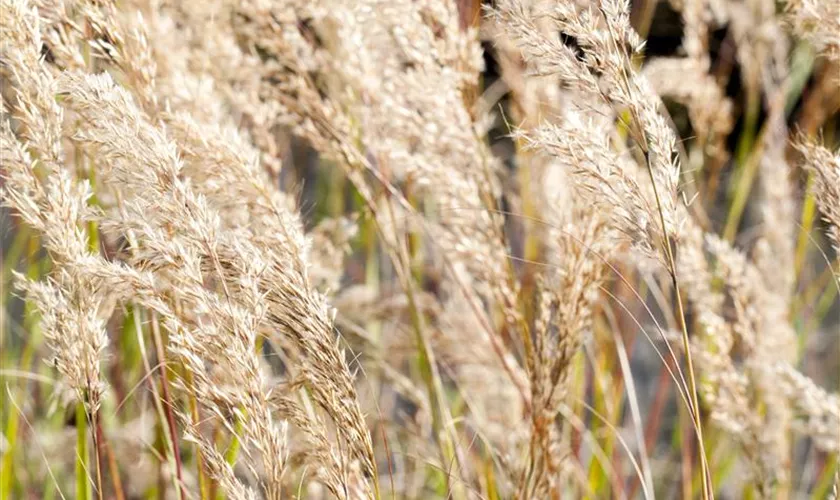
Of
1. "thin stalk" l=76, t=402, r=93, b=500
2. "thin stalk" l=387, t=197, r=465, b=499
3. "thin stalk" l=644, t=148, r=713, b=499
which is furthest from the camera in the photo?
"thin stalk" l=387, t=197, r=465, b=499

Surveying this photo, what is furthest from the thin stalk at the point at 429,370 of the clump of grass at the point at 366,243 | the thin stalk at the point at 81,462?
the thin stalk at the point at 81,462

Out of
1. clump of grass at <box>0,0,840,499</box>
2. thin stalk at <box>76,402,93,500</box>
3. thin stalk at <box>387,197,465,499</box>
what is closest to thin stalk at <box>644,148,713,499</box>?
clump of grass at <box>0,0,840,499</box>

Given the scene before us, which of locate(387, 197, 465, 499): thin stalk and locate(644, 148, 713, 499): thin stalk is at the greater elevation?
locate(644, 148, 713, 499): thin stalk

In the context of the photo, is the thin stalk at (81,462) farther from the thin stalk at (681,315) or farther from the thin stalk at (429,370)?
the thin stalk at (681,315)

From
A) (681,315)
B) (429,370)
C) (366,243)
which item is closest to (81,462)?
(429,370)

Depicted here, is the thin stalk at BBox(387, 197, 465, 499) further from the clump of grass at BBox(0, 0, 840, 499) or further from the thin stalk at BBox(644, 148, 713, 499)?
the thin stalk at BBox(644, 148, 713, 499)

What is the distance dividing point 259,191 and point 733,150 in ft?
11.4

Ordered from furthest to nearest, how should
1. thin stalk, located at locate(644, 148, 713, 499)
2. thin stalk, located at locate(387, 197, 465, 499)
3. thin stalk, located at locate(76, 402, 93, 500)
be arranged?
thin stalk, located at locate(387, 197, 465, 499) → thin stalk, located at locate(76, 402, 93, 500) → thin stalk, located at locate(644, 148, 713, 499)

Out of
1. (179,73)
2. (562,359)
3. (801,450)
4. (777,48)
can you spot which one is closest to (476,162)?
(562,359)

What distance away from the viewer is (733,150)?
13.8 ft

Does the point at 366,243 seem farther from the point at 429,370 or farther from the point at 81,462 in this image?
the point at 81,462

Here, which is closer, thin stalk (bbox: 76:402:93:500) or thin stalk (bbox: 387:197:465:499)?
thin stalk (bbox: 76:402:93:500)

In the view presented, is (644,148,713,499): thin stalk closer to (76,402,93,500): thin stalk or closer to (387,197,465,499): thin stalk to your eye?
(387,197,465,499): thin stalk

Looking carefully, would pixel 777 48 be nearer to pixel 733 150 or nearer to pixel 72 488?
pixel 72 488
